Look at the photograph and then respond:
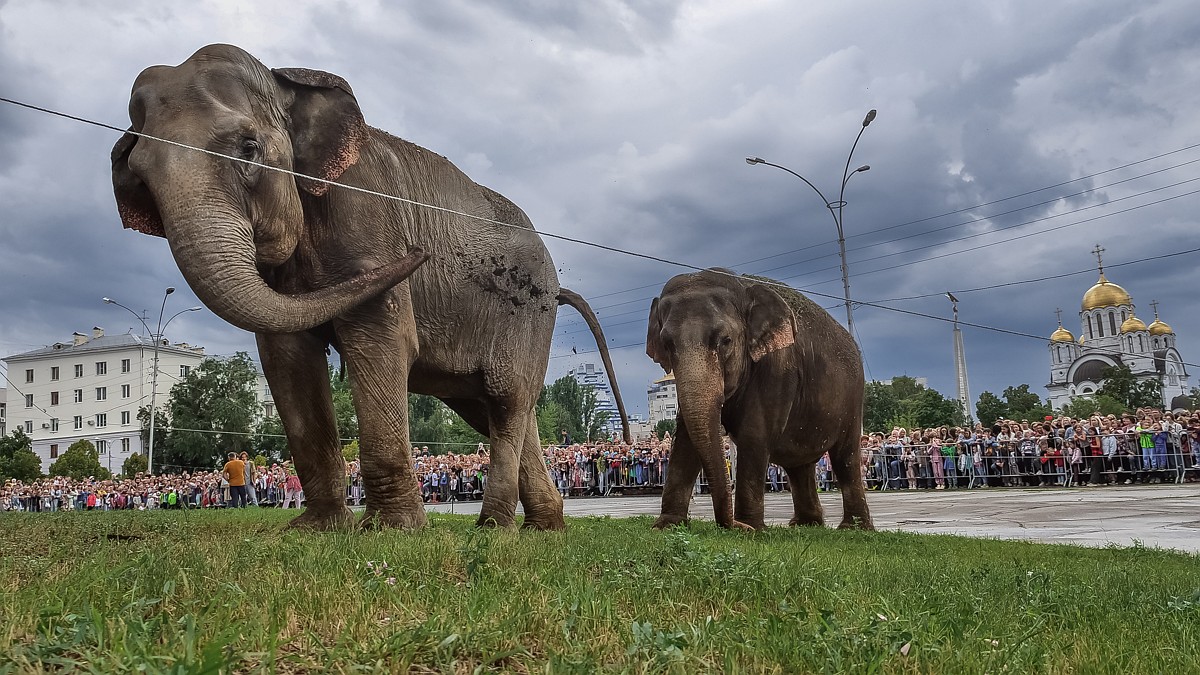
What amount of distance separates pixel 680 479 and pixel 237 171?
5.91 m

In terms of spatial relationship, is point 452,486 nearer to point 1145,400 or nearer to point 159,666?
point 159,666

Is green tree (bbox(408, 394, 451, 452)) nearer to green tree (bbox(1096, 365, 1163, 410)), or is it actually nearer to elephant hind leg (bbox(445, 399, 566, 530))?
green tree (bbox(1096, 365, 1163, 410))

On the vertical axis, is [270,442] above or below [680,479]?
above

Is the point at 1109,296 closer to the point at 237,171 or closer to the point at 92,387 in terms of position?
the point at 92,387

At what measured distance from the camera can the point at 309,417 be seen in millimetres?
6688

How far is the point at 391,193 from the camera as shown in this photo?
22.5 ft

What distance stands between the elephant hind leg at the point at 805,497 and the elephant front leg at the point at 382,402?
21.1ft

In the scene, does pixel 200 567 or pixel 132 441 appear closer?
pixel 200 567

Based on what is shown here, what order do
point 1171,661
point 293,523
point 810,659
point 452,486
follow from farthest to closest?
point 452,486, point 293,523, point 1171,661, point 810,659

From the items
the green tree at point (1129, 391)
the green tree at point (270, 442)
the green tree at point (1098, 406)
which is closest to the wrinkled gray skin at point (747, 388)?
the green tree at point (270, 442)

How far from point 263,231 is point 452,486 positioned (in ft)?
91.2

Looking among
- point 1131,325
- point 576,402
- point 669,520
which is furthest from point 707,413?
point 1131,325

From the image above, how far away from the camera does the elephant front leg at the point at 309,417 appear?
6.53m

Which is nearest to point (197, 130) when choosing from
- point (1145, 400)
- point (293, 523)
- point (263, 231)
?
point (263, 231)
